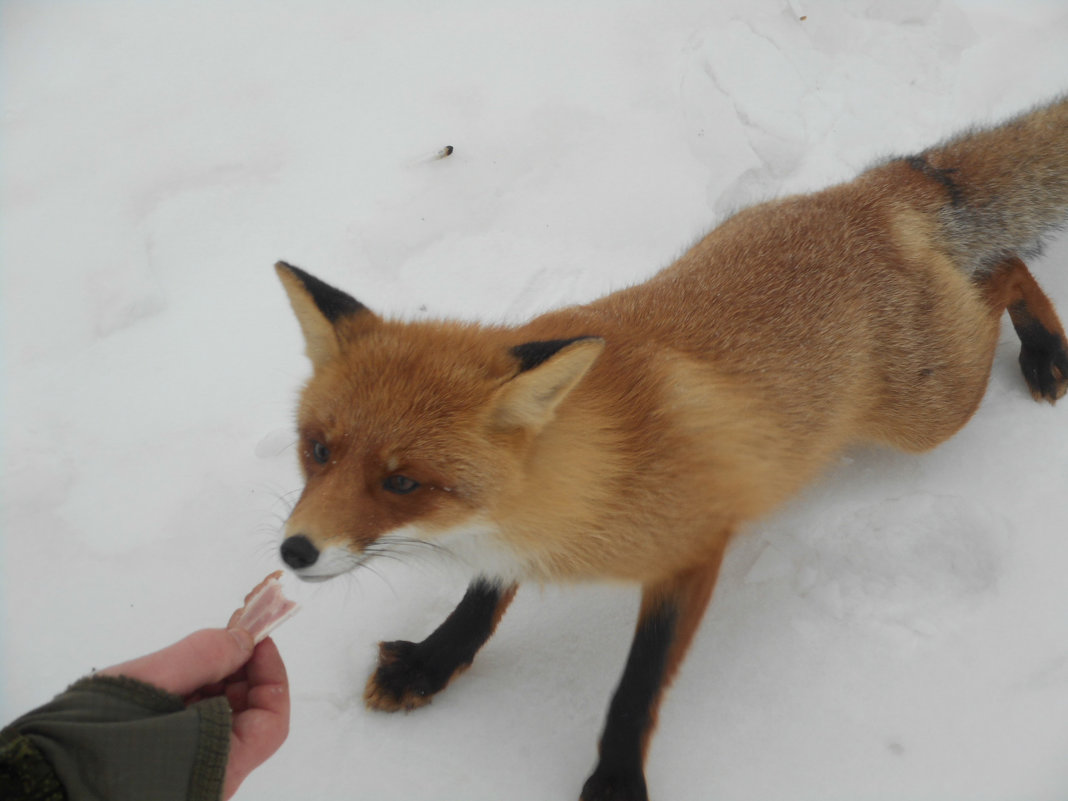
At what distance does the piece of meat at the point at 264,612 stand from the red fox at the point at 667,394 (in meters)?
0.28

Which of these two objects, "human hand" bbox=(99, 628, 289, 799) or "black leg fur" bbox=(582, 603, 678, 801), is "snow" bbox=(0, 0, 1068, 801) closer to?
"black leg fur" bbox=(582, 603, 678, 801)

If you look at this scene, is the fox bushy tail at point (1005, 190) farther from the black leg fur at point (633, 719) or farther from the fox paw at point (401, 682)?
the fox paw at point (401, 682)

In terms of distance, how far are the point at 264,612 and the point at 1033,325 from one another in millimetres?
2756

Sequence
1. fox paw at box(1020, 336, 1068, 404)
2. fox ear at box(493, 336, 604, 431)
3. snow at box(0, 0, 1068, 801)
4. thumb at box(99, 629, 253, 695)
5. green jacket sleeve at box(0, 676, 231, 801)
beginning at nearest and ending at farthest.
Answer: green jacket sleeve at box(0, 676, 231, 801) → thumb at box(99, 629, 253, 695) → fox ear at box(493, 336, 604, 431) → snow at box(0, 0, 1068, 801) → fox paw at box(1020, 336, 1068, 404)

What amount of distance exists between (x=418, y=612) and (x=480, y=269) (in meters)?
1.56

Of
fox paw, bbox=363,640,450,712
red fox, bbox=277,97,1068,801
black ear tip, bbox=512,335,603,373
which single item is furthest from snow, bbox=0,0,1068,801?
black ear tip, bbox=512,335,603,373

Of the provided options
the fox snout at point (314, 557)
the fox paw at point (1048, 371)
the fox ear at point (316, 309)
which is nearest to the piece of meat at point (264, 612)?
the fox snout at point (314, 557)

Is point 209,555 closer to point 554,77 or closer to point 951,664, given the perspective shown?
point 951,664

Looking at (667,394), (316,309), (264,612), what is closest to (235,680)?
(264,612)

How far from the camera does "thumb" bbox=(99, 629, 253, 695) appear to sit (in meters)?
1.51

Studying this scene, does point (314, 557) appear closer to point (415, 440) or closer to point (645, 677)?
point (415, 440)

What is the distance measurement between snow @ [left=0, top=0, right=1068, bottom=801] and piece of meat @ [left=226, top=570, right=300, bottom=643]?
19.1 inches

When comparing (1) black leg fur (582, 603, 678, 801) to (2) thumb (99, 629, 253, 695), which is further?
(1) black leg fur (582, 603, 678, 801)

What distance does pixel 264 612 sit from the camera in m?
1.82
